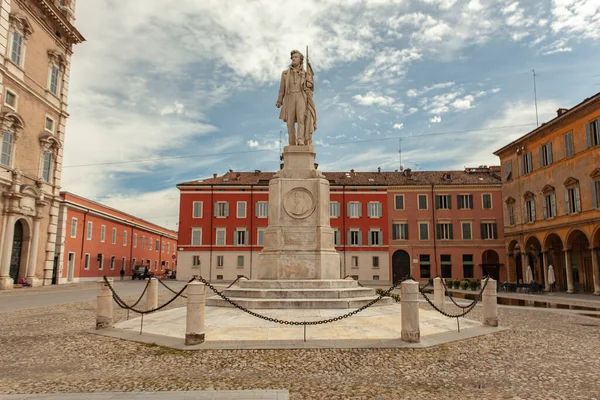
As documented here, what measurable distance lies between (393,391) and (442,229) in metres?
43.5

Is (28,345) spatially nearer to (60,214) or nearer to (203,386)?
(203,386)

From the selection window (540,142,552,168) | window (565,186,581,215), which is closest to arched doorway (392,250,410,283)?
window (540,142,552,168)

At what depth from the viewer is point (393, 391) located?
213 inches

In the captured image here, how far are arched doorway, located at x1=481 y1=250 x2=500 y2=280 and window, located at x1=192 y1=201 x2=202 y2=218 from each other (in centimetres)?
3160

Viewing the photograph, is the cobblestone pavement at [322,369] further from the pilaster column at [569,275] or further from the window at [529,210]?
the window at [529,210]

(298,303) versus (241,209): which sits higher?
(241,209)

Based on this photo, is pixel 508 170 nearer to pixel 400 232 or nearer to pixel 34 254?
pixel 400 232

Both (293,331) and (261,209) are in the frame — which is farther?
(261,209)

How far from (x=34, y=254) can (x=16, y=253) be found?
1.09m

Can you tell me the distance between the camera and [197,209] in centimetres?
4744

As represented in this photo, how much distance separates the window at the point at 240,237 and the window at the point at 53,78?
22.5 metres

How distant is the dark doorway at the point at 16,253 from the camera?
2753 centimetres

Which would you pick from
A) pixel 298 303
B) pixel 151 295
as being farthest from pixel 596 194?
pixel 151 295

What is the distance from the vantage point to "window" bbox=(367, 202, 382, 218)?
4734 centimetres
